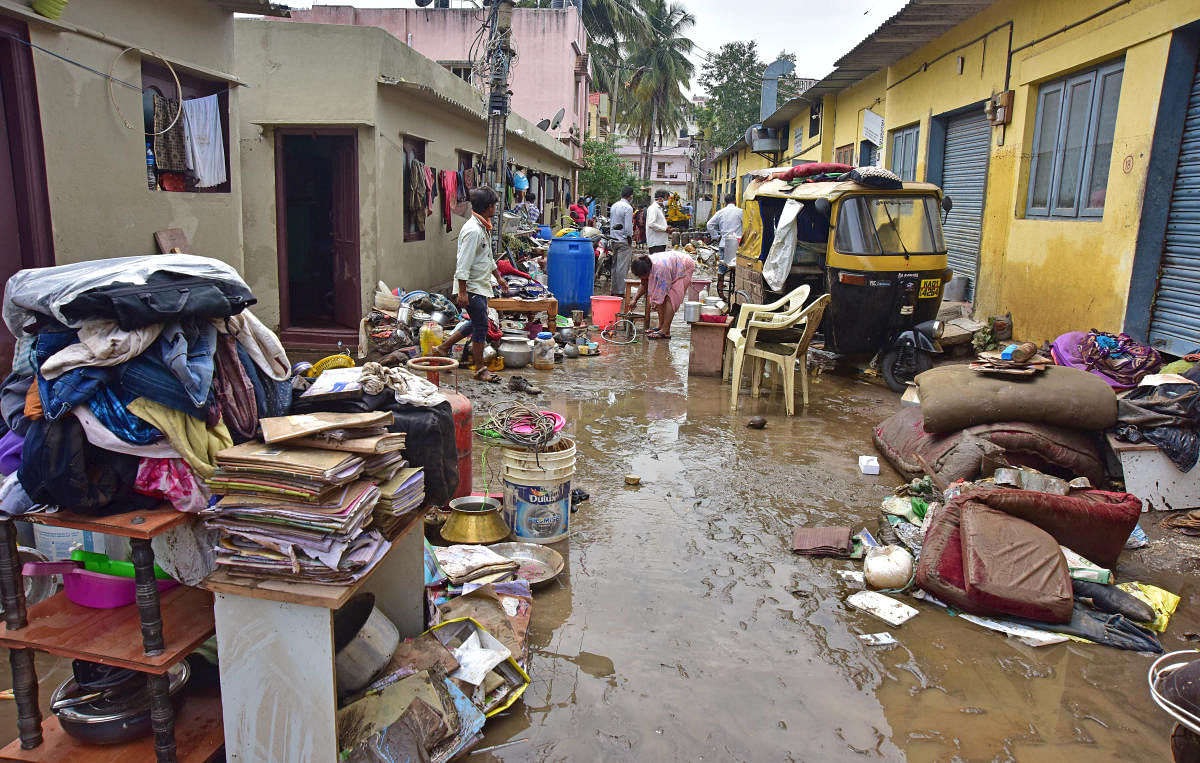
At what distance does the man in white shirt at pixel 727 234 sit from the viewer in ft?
45.4

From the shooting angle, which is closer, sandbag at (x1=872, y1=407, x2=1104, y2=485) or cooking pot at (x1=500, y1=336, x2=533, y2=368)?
sandbag at (x1=872, y1=407, x2=1104, y2=485)

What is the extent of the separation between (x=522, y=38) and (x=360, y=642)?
26.4 meters

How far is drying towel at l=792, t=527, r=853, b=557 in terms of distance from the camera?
4.39 meters

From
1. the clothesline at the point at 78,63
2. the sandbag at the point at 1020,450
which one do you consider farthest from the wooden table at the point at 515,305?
the sandbag at the point at 1020,450

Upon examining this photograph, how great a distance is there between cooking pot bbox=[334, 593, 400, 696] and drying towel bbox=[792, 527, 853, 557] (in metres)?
2.39

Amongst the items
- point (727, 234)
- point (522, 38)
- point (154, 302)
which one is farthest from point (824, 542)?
point (522, 38)

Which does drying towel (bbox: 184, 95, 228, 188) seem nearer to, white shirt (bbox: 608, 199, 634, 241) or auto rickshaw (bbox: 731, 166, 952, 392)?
auto rickshaw (bbox: 731, 166, 952, 392)

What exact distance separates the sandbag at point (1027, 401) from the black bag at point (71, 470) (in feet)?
15.6

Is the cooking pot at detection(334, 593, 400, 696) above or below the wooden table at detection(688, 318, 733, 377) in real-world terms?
below

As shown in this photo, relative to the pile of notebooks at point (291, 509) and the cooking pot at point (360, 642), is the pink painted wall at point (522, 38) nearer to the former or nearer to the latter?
the cooking pot at point (360, 642)

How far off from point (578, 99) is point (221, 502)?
29.9 m

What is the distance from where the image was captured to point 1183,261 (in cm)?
696

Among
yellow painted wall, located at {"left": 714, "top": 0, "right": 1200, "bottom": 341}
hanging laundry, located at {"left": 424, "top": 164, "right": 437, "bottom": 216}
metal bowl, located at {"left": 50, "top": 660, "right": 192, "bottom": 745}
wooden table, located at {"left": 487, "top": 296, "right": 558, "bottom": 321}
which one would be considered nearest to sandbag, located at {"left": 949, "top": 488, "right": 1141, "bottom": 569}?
metal bowl, located at {"left": 50, "top": 660, "right": 192, "bottom": 745}

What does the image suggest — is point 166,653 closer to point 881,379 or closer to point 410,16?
point 881,379
